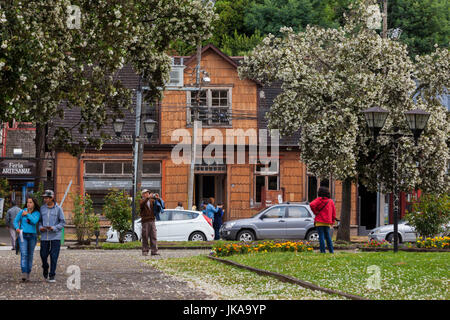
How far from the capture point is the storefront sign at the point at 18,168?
141 feet

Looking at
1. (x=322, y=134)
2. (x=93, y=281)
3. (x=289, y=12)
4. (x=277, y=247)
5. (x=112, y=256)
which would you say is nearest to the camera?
(x=93, y=281)

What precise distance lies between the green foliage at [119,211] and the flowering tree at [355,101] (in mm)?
6172

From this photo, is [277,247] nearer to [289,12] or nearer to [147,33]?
[147,33]

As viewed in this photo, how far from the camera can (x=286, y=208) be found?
33.0 m

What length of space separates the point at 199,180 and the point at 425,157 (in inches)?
584

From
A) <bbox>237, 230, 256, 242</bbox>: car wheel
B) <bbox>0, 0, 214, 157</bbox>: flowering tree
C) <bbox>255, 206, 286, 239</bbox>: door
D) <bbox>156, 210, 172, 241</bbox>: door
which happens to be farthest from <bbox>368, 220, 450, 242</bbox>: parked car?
<bbox>0, 0, 214, 157</bbox>: flowering tree

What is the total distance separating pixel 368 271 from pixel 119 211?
1655 centimetres

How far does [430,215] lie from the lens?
27281 mm

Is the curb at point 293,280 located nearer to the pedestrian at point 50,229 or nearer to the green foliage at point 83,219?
the pedestrian at point 50,229

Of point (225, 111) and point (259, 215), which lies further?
point (225, 111)

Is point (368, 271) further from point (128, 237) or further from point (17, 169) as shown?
point (17, 169)

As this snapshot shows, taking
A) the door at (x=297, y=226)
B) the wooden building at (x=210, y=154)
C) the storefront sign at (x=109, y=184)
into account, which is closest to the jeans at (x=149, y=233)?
the door at (x=297, y=226)

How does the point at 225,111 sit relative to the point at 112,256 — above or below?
above
